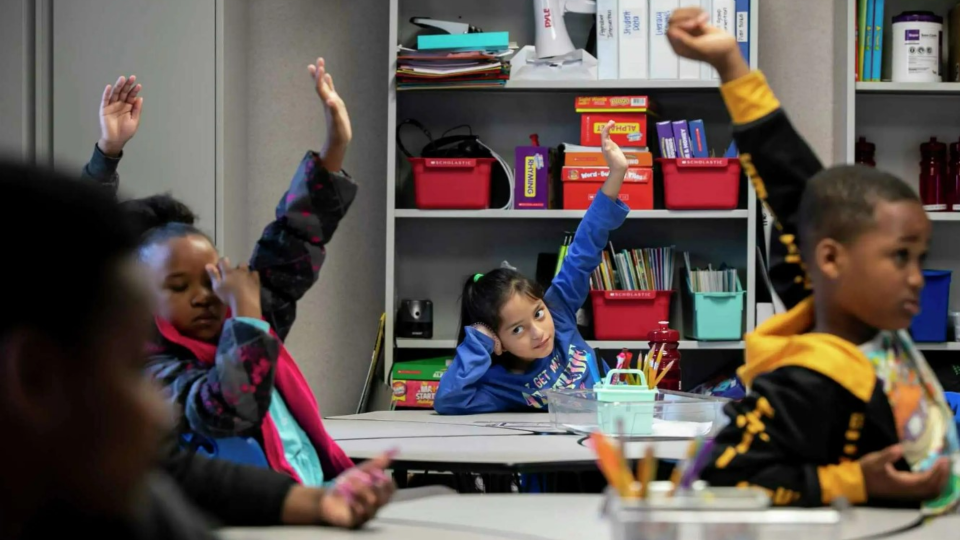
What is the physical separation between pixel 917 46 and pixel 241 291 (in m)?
3.04

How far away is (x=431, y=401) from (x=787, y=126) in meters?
2.43

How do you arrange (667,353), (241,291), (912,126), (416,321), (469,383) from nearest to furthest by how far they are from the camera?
(241,291) < (469,383) < (667,353) < (416,321) < (912,126)

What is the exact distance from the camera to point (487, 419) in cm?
263

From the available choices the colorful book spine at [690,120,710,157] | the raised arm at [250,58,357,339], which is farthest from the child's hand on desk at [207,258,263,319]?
the colorful book spine at [690,120,710,157]

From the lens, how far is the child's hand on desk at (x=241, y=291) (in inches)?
52.5

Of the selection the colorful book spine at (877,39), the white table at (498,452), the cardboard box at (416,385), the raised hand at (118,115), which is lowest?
the cardboard box at (416,385)

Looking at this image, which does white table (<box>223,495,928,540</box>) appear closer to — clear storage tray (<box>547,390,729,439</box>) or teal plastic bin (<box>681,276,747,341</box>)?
clear storage tray (<box>547,390,729,439</box>)

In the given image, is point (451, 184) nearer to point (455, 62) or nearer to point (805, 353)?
point (455, 62)

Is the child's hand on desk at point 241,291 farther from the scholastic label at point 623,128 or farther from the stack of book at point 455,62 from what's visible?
the scholastic label at point 623,128

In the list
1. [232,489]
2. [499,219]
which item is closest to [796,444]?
[232,489]

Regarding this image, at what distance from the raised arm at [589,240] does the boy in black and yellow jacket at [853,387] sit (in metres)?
1.81

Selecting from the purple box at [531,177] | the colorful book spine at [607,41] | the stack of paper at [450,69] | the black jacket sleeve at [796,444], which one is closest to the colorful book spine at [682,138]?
the colorful book spine at [607,41]

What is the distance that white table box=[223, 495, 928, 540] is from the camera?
1.04 meters

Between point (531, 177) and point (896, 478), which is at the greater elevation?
point (531, 177)
